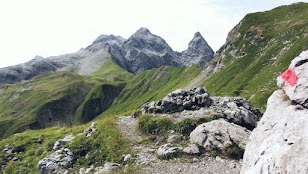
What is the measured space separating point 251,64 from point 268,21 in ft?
153

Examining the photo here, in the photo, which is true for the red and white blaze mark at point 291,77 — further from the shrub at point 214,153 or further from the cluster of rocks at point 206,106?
the cluster of rocks at point 206,106

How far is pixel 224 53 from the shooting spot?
578 feet

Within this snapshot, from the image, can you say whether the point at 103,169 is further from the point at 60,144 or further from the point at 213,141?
the point at 60,144

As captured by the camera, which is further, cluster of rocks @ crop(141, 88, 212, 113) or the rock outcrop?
cluster of rocks @ crop(141, 88, 212, 113)

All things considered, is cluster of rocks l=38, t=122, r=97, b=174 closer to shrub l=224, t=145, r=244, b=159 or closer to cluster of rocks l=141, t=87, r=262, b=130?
cluster of rocks l=141, t=87, r=262, b=130

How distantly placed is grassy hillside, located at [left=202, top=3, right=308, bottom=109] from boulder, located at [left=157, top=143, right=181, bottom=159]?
63865 mm

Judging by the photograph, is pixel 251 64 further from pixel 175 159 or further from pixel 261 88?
pixel 175 159

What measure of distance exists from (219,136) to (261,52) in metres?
124

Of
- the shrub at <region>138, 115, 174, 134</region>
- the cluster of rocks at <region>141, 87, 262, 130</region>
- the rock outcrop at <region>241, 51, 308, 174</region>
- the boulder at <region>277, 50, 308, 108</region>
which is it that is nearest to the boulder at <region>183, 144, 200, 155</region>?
the shrub at <region>138, 115, 174, 134</region>

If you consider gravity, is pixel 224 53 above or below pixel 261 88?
above

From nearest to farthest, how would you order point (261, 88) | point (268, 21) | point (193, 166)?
point (193, 166)
point (261, 88)
point (268, 21)

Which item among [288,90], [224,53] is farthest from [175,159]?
[224,53]

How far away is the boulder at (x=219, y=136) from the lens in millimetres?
32000

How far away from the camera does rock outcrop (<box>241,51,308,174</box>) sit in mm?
14570
